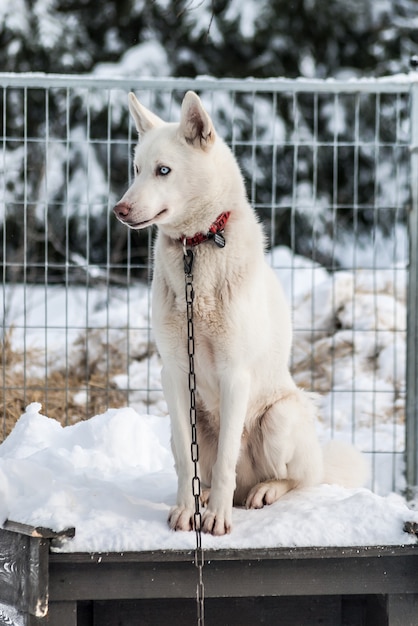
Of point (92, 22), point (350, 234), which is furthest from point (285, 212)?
point (92, 22)

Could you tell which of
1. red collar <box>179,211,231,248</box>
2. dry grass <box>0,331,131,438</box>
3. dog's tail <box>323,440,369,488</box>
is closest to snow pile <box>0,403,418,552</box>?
dog's tail <box>323,440,369,488</box>

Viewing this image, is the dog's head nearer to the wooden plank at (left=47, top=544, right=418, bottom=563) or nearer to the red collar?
the red collar

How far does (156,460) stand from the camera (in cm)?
379

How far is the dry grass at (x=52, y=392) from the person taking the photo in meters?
5.02

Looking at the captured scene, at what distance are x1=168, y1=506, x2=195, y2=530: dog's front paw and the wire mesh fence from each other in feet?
5.35

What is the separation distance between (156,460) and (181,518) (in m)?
1.20

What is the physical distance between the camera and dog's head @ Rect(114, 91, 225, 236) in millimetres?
2578

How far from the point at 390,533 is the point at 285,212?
7.53 meters

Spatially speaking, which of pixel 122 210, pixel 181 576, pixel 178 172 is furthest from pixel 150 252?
pixel 181 576

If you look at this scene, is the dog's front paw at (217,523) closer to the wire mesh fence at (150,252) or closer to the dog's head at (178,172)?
the dog's head at (178,172)

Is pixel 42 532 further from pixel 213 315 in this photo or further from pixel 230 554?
pixel 213 315

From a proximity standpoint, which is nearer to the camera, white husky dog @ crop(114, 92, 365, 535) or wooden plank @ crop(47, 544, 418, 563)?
wooden plank @ crop(47, 544, 418, 563)

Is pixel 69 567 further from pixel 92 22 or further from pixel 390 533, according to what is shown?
pixel 92 22

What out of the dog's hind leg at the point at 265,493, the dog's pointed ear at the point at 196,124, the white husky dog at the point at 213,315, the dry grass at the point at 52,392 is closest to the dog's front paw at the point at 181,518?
the white husky dog at the point at 213,315
